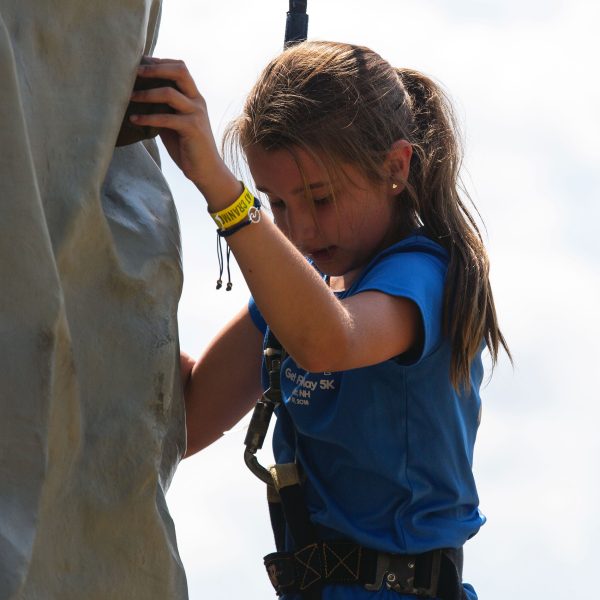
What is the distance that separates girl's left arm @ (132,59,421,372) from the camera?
238 centimetres

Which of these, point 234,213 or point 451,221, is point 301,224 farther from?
point 234,213

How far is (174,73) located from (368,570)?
1.18 metres

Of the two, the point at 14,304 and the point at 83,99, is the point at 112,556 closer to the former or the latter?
the point at 14,304

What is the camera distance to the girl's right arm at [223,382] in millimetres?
3297

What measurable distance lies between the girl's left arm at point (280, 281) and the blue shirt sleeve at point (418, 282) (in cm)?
3

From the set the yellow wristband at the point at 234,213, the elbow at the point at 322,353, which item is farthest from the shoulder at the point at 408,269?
the yellow wristband at the point at 234,213

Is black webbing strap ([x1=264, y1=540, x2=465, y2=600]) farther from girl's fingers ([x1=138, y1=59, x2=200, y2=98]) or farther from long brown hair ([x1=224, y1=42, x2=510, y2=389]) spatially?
girl's fingers ([x1=138, y1=59, x2=200, y2=98])

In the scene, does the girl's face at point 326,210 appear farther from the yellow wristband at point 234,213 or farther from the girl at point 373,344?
the yellow wristband at point 234,213

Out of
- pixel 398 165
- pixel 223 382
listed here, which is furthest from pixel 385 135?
pixel 223 382

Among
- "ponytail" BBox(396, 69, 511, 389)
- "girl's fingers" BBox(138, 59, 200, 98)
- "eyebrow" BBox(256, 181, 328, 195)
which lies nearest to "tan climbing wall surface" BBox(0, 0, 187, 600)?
"girl's fingers" BBox(138, 59, 200, 98)

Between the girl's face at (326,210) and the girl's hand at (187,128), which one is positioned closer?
the girl's hand at (187,128)

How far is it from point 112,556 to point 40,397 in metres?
0.37

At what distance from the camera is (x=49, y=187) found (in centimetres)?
217

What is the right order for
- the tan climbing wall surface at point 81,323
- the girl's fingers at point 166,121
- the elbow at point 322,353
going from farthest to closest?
the elbow at point 322,353 < the girl's fingers at point 166,121 < the tan climbing wall surface at point 81,323
